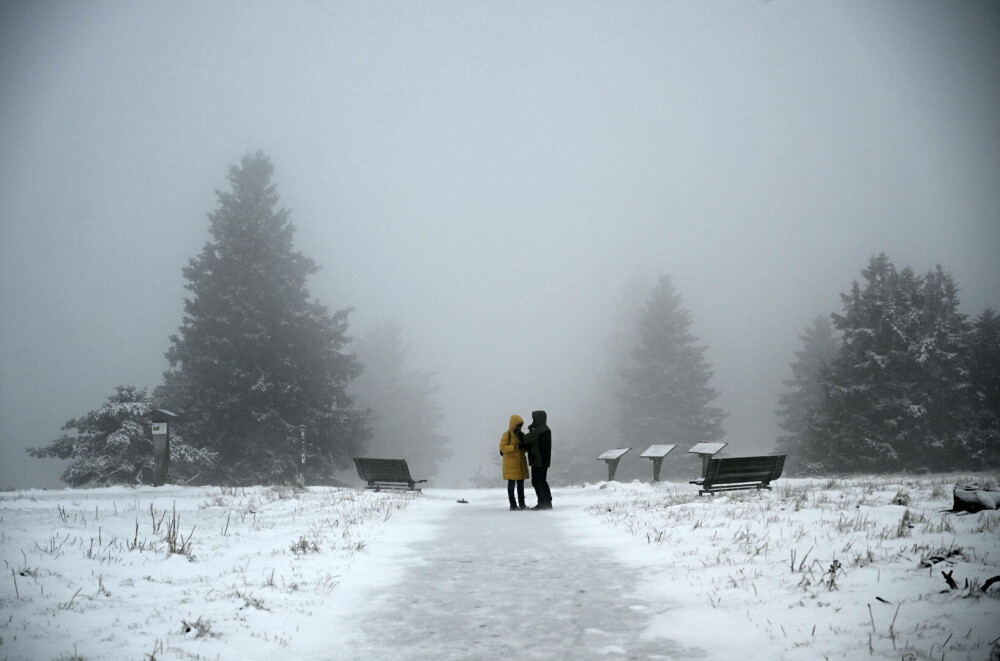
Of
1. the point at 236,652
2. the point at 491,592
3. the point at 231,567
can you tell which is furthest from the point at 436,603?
the point at 231,567

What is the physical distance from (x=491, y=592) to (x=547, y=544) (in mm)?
2938

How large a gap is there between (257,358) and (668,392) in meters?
25.6

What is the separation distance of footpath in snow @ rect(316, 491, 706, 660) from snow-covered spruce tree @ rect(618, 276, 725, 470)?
3126cm

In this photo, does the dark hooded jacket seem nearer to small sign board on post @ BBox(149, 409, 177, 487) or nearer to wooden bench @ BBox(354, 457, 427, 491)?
wooden bench @ BBox(354, 457, 427, 491)

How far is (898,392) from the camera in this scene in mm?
27062

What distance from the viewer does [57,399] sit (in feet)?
291

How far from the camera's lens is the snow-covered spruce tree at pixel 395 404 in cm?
4766

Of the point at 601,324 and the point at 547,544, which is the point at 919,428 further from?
the point at 601,324

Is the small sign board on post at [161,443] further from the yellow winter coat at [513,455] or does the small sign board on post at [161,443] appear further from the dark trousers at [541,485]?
the dark trousers at [541,485]

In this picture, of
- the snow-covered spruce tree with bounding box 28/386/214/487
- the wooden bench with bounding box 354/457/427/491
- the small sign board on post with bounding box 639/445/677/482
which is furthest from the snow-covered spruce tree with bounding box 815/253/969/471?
the snow-covered spruce tree with bounding box 28/386/214/487

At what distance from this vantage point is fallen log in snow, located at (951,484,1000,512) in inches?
301

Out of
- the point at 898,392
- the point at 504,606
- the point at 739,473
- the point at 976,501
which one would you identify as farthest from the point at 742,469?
the point at 898,392

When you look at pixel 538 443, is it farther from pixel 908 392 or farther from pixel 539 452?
pixel 908 392

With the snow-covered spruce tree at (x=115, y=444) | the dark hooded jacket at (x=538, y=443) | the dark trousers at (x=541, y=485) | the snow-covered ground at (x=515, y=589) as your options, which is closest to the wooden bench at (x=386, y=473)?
the dark trousers at (x=541, y=485)
